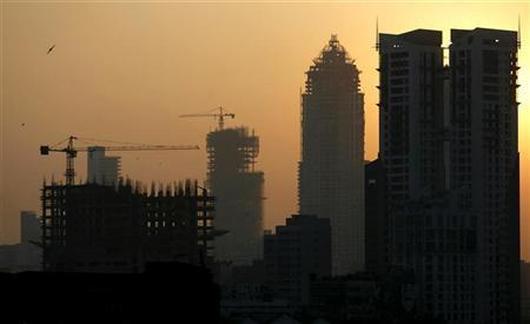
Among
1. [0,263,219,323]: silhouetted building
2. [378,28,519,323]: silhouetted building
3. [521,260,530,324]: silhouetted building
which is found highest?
[378,28,519,323]: silhouetted building

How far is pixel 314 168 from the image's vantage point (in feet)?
442

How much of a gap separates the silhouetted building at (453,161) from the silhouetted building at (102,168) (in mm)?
22141

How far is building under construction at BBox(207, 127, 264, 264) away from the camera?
4938 inches

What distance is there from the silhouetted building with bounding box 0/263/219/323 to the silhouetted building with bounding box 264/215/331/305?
2413 inches

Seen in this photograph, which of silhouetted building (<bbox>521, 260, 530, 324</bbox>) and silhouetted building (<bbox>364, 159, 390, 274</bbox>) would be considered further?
silhouetted building (<bbox>364, 159, 390, 274</bbox>)

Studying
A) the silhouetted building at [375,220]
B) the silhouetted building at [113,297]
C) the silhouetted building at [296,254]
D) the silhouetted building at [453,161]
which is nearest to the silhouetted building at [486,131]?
the silhouetted building at [453,161]

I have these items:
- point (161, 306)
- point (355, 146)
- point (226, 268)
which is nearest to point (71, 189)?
point (226, 268)

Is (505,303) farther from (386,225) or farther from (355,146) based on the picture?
(355,146)

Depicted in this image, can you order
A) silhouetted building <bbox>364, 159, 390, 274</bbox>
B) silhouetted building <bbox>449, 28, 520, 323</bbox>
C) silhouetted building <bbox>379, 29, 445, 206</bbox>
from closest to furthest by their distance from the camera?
silhouetted building <bbox>449, 28, 520, 323</bbox> < silhouetted building <bbox>364, 159, 390, 274</bbox> < silhouetted building <bbox>379, 29, 445, 206</bbox>

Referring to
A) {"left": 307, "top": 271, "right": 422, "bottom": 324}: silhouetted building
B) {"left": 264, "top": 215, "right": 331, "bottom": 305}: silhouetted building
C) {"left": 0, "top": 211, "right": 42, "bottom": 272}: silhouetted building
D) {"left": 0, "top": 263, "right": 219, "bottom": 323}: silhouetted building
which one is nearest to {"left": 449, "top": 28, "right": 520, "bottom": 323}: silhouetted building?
{"left": 307, "top": 271, "right": 422, "bottom": 324}: silhouetted building

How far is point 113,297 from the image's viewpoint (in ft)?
122

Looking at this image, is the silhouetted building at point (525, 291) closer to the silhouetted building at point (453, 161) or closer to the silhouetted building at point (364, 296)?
the silhouetted building at point (453, 161)

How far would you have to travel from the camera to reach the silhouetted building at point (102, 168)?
385ft

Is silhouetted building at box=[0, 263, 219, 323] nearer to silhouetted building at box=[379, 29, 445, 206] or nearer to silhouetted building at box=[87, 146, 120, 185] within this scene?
silhouetted building at box=[379, 29, 445, 206]
